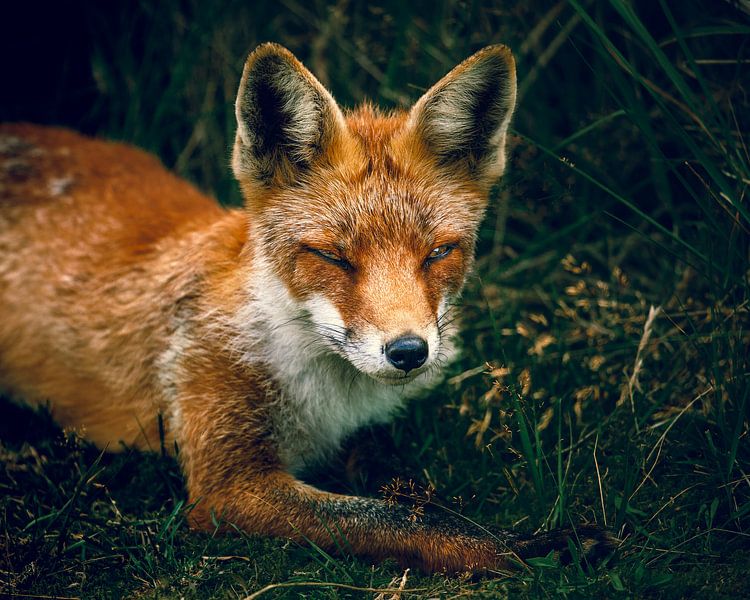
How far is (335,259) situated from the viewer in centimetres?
307

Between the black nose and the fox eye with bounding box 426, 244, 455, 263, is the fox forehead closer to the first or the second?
the fox eye with bounding box 426, 244, 455, 263

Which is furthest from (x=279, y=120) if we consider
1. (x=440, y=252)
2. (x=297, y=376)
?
(x=297, y=376)

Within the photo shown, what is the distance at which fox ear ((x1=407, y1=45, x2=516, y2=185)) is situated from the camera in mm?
3189

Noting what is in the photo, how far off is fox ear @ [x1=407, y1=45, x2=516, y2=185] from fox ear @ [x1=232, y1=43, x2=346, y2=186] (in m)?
0.42

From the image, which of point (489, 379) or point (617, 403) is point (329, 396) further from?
point (617, 403)

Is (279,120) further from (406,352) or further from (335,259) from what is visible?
(406,352)

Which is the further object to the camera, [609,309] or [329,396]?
[609,309]

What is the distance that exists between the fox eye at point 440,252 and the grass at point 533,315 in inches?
13.1

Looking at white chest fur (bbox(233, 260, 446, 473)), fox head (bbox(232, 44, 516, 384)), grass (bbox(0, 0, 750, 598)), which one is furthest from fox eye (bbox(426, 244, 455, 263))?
white chest fur (bbox(233, 260, 446, 473))

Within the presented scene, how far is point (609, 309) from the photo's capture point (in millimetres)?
4465

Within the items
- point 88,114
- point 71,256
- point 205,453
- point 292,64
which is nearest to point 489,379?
point 205,453

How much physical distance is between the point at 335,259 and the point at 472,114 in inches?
38.4

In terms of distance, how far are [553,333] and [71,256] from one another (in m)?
2.93

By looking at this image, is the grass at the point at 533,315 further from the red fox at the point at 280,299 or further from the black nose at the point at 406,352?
the black nose at the point at 406,352
